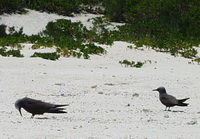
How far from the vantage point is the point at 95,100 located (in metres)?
7.36

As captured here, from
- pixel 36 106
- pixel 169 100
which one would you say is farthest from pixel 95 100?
pixel 36 106

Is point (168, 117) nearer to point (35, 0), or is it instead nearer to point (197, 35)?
point (197, 35)

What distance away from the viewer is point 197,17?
28.5 metres

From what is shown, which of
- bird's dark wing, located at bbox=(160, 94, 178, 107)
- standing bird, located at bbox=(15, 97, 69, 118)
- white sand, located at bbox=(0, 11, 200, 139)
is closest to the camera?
white sand, located at bbox=(0, 11, 200, 139)

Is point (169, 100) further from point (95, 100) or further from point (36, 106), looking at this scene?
point (36, 106)

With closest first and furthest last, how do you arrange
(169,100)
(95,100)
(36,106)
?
(36,106) → (169,100) → (95,100)

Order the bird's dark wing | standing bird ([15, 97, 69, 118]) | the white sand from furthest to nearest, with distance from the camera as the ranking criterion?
the bird's dark wing
standing bird ([15, 97, 69, 118])
the white sand

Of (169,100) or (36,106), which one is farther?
(169,100)

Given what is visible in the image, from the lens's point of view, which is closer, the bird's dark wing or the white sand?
the white sand

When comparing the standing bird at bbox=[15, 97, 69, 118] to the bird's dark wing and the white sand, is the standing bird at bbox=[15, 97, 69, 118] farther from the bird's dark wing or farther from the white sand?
the bird's dark wing

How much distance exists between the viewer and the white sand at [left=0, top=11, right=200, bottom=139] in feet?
15.0

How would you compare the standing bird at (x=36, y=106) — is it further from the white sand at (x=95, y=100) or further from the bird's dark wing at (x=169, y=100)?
the bird's dark wing at (x=169, y=100)

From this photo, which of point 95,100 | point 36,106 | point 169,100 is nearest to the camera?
point 36,106

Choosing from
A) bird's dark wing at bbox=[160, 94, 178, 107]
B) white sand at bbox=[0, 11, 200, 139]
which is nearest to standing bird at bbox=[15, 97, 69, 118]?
white sand at bbox=[0, 11, 200, 139]
